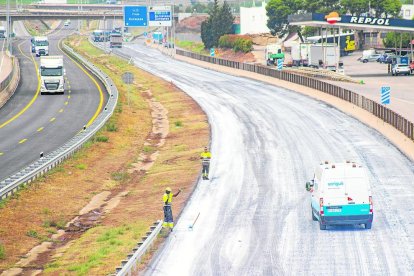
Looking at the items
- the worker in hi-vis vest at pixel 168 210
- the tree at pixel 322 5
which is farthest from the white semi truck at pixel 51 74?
the tree at pixel 322 5

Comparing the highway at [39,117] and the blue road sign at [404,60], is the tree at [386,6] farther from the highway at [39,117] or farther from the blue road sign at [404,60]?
the highway at [39,117]

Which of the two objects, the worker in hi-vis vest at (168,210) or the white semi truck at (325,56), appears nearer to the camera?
the worker in hi-vis vest at (168,210)

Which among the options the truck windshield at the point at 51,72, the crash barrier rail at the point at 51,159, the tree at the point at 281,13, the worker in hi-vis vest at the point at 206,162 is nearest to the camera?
the crash barrier rail at the point at 51,159

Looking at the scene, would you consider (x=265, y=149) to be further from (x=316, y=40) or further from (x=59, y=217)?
(x=316, y=40)

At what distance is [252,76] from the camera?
120 meters

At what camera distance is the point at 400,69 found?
118 meters

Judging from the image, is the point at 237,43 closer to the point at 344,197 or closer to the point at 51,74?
the point at 51,74

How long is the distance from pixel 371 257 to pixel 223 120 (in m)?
44.4

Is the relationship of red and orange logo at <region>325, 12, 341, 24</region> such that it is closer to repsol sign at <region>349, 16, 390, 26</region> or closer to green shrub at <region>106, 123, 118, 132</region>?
repsol sign at <region>349, 16, 390, 26</region>

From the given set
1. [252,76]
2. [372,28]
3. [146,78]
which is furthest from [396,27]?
[146,78]

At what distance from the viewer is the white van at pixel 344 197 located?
1342 inches

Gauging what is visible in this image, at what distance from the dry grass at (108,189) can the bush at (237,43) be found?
310ft

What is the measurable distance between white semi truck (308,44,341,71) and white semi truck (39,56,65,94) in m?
39.9

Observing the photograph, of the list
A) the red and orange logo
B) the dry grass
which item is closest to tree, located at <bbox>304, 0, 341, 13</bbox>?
the red and orange logo
